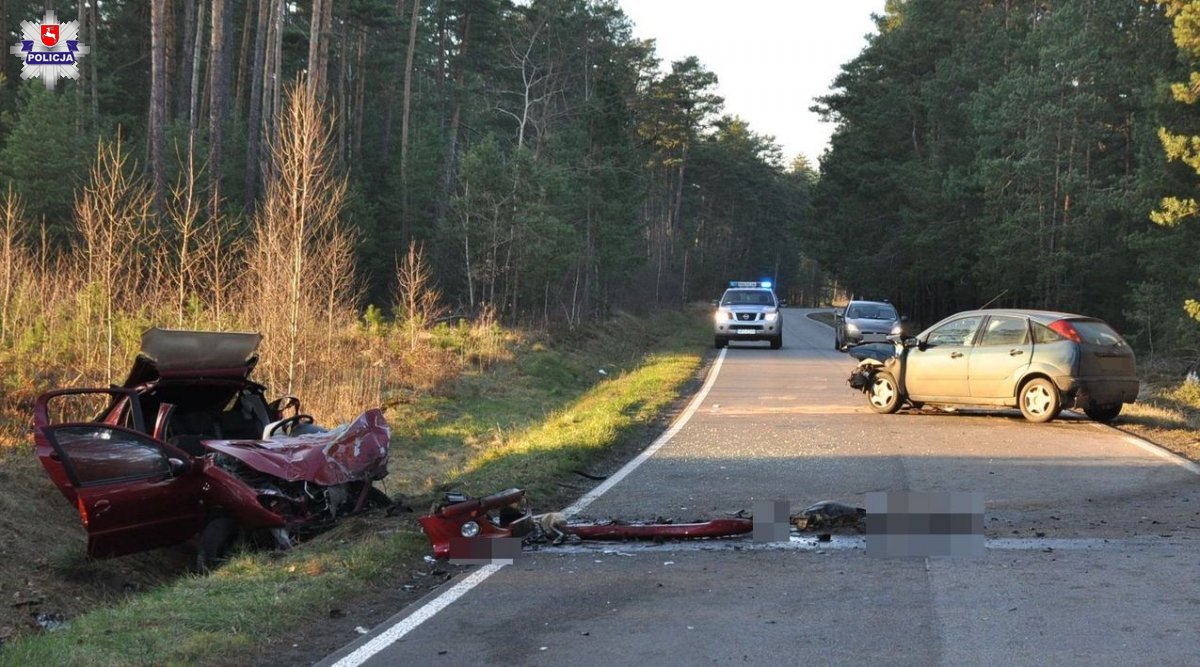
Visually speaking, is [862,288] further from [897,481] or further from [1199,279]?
[897,481]

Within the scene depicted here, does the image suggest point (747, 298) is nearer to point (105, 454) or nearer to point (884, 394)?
point (884, 394)

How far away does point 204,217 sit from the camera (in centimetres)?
3170

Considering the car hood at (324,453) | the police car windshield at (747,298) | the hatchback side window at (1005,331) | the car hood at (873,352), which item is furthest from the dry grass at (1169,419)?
the police car windshield at (747,298)

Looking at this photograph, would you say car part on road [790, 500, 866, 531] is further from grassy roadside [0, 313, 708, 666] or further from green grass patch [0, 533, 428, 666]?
green grass patch [0, 533, 428, 666]

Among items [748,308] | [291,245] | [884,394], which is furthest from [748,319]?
[291,245]

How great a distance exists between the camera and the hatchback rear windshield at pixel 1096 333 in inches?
567

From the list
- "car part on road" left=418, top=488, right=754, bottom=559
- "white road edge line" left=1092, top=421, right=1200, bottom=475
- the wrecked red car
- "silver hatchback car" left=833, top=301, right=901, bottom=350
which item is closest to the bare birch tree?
the wrecked red car

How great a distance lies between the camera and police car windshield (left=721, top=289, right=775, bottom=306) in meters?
Result: 35.4

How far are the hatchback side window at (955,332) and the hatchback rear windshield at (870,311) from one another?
1686cm

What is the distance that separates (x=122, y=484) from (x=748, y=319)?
27896 millimetres

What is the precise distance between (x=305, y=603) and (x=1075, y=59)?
34414 millimetres

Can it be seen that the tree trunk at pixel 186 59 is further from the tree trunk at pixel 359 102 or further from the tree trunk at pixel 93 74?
the tree trunk at pixel 359 102

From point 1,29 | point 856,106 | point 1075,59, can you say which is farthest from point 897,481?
point 856,106

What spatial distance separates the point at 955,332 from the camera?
15.8 metres
